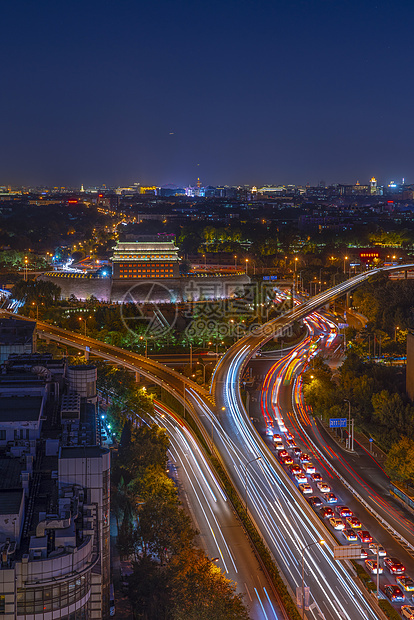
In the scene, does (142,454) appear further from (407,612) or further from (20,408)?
(407,612)

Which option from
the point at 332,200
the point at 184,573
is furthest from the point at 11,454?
the point at 332,200

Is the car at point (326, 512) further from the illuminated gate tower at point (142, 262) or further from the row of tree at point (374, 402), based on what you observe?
the illuminated gate tower at point (142, 262)

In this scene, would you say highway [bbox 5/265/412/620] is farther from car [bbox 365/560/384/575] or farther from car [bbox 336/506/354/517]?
car [bbox 336/506/354/517]

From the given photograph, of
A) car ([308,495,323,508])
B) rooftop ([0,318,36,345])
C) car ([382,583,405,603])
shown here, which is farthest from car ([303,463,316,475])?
rooftop ([0,318,36,345])

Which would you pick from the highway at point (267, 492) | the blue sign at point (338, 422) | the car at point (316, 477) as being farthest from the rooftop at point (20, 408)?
the blue sign at point (338, 422)

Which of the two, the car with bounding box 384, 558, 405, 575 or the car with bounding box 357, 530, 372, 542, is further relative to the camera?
the car with bounding box 357, 530, 372, 542

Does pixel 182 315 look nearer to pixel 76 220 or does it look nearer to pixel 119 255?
pixel 119 255
